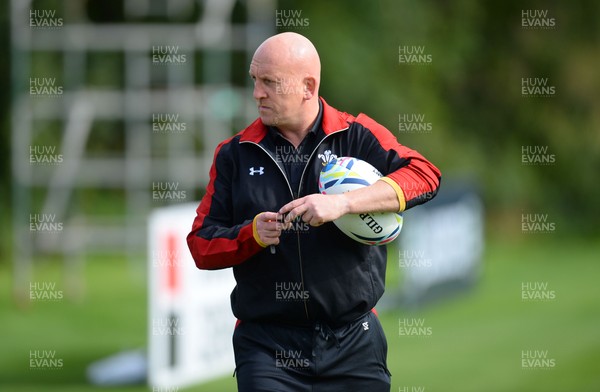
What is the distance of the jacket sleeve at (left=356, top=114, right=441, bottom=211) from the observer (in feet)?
14.9

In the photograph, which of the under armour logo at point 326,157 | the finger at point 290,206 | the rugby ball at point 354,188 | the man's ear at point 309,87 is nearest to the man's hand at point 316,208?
the finger at point 290,206

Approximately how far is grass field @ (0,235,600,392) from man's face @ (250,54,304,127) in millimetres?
5184

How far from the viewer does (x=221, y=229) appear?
467 centimetres

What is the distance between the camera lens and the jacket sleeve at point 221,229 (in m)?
4.52

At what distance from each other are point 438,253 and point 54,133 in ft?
24.4

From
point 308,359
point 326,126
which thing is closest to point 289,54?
point 326,126

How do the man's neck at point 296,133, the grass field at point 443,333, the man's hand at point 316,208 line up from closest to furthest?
the man's hand at point 316,208 → the man's neck at point 296,133 → the grass field at point 443,333

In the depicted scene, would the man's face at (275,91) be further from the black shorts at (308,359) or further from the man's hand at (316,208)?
the black shorts at (308,359)

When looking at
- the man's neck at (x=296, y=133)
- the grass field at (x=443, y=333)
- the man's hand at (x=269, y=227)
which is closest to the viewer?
the man's hand at (x=269, y=227)

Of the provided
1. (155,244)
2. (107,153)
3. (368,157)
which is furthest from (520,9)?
(368,157)

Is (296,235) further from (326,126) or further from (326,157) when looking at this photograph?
(326,126)

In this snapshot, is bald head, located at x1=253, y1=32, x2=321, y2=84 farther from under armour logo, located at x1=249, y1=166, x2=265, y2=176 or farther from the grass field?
the grass field

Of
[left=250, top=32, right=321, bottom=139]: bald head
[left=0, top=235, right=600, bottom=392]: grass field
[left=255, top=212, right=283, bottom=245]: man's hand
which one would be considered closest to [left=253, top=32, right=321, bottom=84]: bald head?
[left=250, top=32, right=321, bottom=139]: bald head

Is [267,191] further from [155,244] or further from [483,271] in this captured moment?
[483,271]
